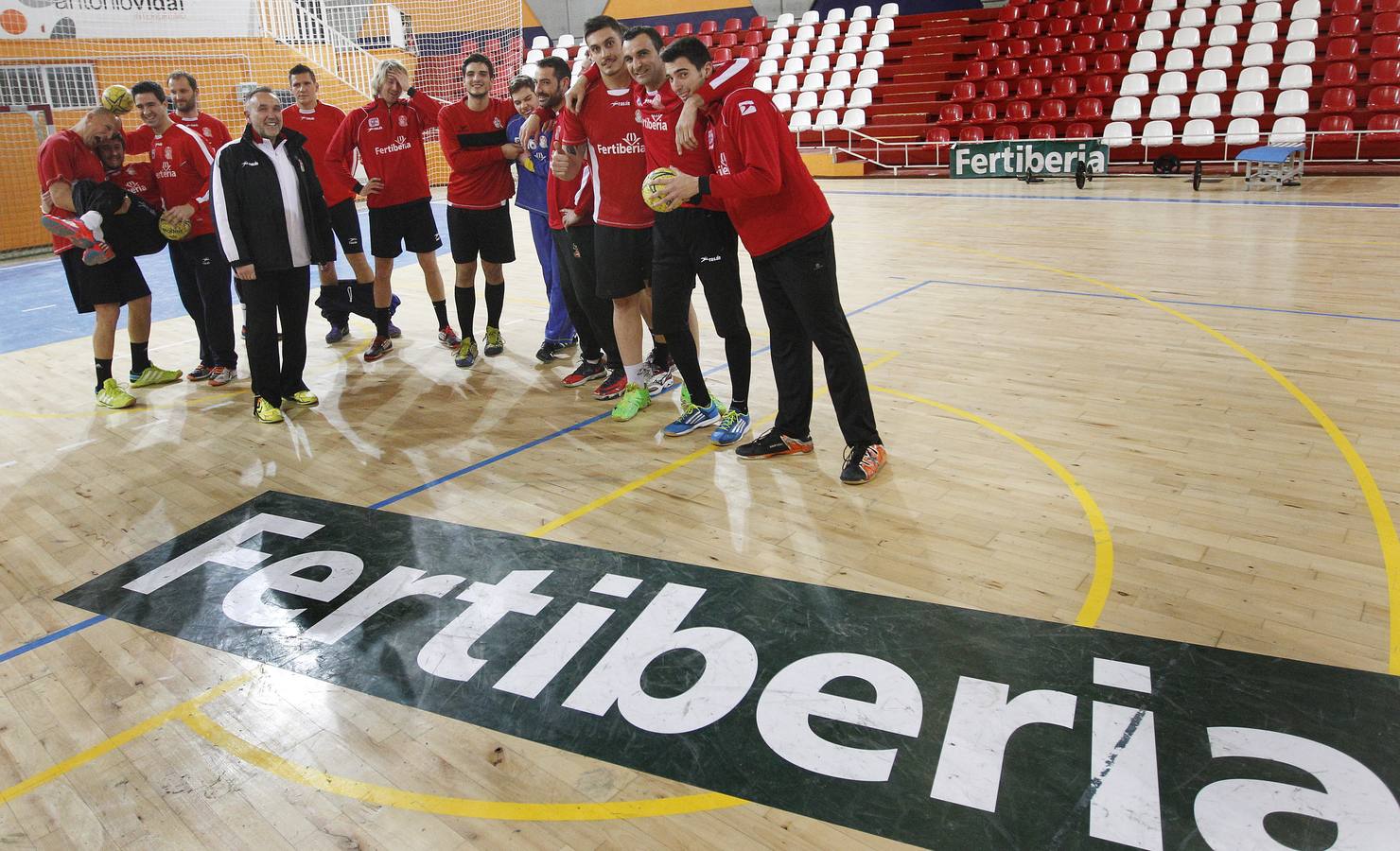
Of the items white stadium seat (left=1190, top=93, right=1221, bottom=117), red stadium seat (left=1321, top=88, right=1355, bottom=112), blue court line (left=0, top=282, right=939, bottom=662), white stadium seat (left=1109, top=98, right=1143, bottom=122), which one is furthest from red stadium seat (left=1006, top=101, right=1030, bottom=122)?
blue court line (left=0, top=282, right=939, bottom=662)

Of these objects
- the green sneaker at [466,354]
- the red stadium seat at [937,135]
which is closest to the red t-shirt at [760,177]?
the green sneaker at [466,354]

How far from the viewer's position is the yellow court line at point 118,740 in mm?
2613

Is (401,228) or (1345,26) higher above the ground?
(1345,26)

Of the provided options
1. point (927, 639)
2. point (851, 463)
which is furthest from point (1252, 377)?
point (927, 639)

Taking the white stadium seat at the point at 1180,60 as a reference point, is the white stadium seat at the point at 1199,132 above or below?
below

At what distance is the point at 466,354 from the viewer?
6656mm

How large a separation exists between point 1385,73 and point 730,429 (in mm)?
14433

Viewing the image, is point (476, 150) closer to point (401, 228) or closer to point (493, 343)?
point (401, 228)

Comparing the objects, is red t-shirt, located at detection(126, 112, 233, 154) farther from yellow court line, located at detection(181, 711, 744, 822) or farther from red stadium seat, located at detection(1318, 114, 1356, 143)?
red stadium seat, located at detection(1318, 114, 1356, 143)

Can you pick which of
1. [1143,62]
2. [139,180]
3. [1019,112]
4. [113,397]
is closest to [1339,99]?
[1143,62]

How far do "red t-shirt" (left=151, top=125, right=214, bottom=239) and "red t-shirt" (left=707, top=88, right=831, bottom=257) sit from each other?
3.84 meters

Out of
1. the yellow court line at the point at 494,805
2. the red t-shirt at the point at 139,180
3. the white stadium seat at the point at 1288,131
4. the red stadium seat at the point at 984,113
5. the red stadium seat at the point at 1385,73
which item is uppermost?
the red stadium seat at the point at 1385,73

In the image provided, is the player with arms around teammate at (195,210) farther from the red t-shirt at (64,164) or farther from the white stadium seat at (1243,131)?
the white stadium seat at (1243,131)

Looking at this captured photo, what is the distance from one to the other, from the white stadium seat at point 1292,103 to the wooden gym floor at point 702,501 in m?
7.49
